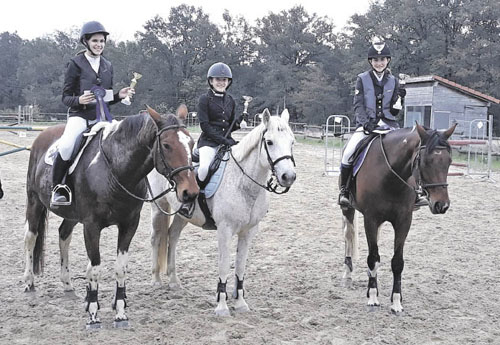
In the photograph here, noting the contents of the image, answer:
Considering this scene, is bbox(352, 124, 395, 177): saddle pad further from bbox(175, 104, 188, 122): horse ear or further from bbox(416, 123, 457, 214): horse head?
bbox(175, 104, 188, 122): horse ear

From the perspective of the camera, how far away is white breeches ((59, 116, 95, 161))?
4682 mm

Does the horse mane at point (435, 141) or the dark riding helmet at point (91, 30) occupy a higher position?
the dark riding helmet at point (91, 30)

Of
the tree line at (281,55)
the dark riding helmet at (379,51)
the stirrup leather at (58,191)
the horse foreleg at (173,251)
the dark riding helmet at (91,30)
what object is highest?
the tree line at (281,55)

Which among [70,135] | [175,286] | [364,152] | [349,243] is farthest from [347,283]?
[70,135]

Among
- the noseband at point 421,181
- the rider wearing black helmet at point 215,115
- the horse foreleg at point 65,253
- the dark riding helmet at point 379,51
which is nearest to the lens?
the noseband at point 421,181

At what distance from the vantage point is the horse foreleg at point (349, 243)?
606 cm

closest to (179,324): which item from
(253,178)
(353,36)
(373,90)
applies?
(253,178)

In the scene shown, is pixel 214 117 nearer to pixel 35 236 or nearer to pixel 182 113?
pixel 182 113

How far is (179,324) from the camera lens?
15.1ft

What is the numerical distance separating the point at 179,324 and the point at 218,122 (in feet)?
6.89

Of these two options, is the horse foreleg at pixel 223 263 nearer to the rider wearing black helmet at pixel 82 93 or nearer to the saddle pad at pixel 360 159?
the rider wearing black helmet at pixel 82 93

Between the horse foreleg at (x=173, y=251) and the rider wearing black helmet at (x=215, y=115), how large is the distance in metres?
1.08

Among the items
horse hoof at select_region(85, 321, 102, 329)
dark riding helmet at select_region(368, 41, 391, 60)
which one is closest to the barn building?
dark riding helmet at select_region(368, 41, 391, 60)

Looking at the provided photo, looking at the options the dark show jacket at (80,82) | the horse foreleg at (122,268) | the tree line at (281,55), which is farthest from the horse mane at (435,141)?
the tree line at (281,55)
